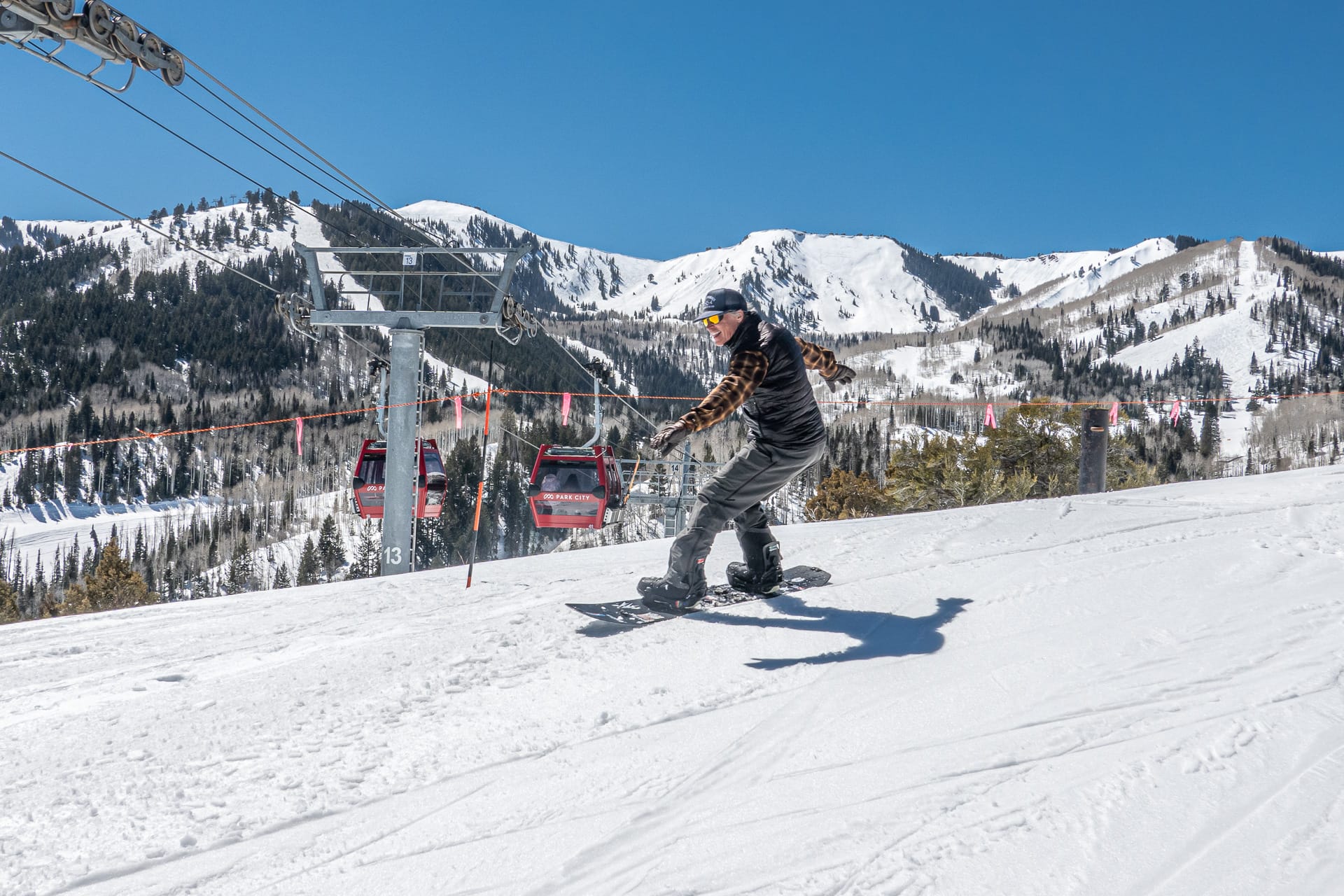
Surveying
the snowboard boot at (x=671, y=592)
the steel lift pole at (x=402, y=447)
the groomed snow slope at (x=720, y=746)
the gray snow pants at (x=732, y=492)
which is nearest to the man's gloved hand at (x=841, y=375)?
the gray snow pants at (x=732, y=492)

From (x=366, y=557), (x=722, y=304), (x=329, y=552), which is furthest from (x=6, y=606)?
(x=722, y=304)

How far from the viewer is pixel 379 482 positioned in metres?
18.4

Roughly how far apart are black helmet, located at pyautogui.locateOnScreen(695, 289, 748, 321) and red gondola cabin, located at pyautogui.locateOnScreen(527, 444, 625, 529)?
13898 millimetres

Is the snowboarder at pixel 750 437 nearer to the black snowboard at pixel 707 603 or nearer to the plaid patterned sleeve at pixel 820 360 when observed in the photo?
the black snowboard at pixel 707 603

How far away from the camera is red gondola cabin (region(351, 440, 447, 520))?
17.2 m

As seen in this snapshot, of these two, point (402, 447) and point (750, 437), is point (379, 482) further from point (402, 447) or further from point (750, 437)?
point (750, 437)

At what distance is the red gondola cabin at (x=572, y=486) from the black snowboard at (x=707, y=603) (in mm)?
13162

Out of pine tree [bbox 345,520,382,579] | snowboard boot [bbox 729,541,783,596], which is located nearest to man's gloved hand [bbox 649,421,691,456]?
snowboard boot [bbox 729,541,783,596]

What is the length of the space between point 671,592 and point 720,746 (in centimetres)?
196

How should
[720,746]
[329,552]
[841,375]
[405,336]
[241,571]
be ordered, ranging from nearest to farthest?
[720,746], [841,375], [405,336], [241,571], [329,552]

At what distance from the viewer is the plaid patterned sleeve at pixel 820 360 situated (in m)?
5.16

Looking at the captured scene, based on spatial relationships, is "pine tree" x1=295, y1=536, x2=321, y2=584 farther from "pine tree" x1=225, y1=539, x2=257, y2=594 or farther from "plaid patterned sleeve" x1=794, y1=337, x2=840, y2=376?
"plaid patterned sleeve" x1=794, y1=337, x2=840, y2=376

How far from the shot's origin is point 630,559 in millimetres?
6672

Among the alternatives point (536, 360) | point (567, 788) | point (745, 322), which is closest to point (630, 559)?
point (745, 322)
